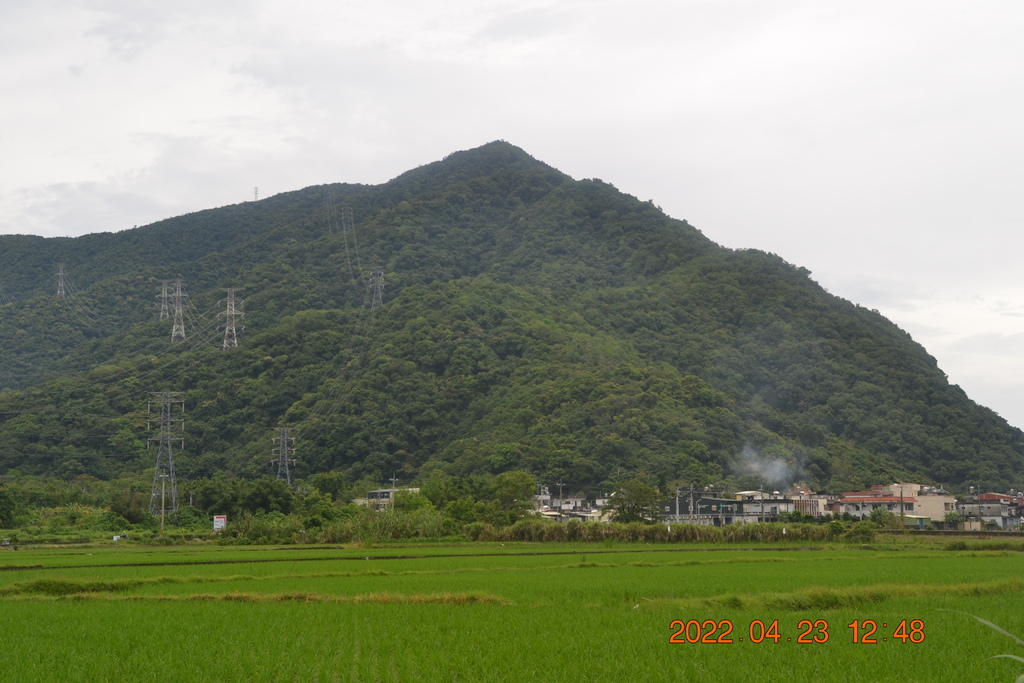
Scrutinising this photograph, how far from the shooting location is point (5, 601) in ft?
81.0

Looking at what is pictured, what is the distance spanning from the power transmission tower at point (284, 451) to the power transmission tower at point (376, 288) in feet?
118

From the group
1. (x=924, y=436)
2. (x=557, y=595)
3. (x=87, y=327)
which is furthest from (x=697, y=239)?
(x=557, y=595)

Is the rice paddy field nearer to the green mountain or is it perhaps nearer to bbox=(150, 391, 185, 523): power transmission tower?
bbox=(150, 391, 185, 523): power transmission tower

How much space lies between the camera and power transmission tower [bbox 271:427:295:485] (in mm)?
83750

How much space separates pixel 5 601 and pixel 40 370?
4221 inches

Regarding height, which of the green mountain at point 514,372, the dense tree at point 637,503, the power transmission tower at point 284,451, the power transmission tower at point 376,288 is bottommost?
the dense tree at point 637,503

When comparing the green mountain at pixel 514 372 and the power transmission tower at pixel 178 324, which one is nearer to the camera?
the green mountain at pixel 514 372

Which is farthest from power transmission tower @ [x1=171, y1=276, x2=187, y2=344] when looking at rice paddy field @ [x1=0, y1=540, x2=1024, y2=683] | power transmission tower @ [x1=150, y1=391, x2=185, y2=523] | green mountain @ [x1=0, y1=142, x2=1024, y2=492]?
rice paddy field @ [x1=0, y1=540, x2=1024, y2=683]

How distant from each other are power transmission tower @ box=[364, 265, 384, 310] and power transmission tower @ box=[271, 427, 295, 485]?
36.0m

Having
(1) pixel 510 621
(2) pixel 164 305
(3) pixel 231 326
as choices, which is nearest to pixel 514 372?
(3) pixel 231 326

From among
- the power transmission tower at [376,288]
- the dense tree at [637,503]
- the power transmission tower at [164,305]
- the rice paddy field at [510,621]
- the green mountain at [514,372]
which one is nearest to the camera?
the rice paddy field at [510,621]
